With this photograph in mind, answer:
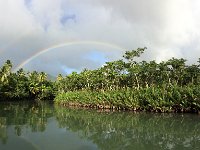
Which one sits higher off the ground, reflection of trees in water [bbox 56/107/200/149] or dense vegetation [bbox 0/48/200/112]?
dense vegetation [bbox 0/48/200/112]

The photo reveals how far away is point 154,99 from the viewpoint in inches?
1251

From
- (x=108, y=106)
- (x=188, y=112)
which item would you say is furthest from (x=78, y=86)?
(x=188, y=112)

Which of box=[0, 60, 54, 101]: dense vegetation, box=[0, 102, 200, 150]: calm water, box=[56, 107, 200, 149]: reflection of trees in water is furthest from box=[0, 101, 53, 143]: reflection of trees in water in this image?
box=[0, 60, 54, 101]: dense vegetation

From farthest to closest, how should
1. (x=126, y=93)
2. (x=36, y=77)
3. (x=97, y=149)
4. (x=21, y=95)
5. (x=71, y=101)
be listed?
(x=36, y=77), (x=21, y=95), (x=71, y=101), (x=126, y=93), (x=97, y=149)

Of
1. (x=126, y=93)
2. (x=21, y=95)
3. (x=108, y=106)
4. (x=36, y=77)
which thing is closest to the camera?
(x=126, y=93)

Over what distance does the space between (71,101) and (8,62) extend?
1108 inches

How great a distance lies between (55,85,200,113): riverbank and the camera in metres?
28.8

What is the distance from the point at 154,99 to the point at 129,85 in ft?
81.1

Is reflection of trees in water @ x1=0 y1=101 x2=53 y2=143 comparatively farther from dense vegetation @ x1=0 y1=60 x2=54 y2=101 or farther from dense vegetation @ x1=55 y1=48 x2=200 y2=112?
dense vegetation @ x1=0 y1=60 x2=54 y2=101

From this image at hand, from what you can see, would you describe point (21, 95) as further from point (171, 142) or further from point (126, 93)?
point (171, 142)

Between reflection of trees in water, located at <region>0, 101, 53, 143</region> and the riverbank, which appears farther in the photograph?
the riverbank

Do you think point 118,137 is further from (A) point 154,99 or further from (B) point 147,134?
(A) point 154,99

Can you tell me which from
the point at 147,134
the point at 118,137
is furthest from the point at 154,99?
the point at 118,137

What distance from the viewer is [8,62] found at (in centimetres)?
7438
